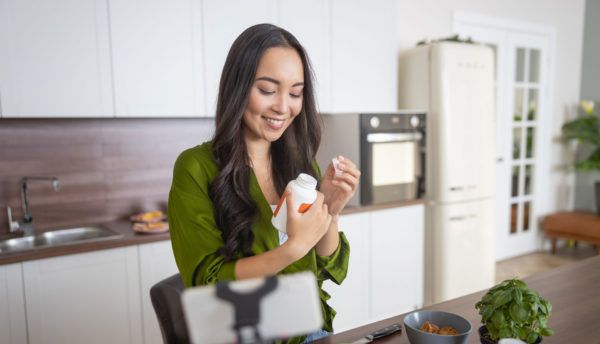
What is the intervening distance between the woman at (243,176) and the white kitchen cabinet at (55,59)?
54.8 inches

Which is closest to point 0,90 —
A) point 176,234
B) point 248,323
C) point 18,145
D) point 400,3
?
point 18,145

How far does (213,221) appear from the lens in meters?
1.11

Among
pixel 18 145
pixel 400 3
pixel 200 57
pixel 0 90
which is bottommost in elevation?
pixel 18 145

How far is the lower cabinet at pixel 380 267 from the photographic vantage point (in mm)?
2914

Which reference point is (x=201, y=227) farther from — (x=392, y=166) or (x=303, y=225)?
(x=392, y=166)

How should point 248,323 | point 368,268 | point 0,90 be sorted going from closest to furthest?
point 248,323
point 0,90
point 368,268

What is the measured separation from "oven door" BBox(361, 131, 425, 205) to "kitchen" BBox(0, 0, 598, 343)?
0.42ft

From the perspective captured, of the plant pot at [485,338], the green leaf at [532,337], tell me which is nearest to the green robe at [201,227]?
the plant pot at [485,338]

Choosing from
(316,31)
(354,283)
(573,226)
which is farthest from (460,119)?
(573,226)

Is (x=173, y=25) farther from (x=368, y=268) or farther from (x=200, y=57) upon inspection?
(x=368, y=268)

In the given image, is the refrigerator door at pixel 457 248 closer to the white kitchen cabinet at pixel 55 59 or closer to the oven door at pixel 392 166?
the oven door at pixel 392 166

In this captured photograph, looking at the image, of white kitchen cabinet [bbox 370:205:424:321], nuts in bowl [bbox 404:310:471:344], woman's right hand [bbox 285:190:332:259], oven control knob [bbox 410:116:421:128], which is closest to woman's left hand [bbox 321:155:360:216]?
woman's right hand [bbox 285:190:332:259]

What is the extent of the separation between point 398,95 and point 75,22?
2253 mm

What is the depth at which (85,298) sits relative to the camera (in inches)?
84.0
